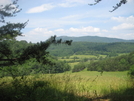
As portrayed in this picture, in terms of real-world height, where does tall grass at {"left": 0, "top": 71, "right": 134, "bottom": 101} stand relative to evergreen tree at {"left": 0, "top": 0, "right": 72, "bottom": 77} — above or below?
below

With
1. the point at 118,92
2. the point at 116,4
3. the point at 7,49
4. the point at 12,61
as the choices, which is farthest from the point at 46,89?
the point at 116,4

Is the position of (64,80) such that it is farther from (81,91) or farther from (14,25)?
(14,25)

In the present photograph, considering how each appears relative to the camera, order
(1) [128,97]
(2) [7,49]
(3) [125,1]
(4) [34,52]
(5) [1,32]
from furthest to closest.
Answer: (3) [125,1] < (5) [1,32] < (2) [7,49] < (4) [34,52] < (1) [128,97]

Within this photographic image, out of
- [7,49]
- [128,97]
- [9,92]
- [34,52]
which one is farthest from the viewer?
[7,49]

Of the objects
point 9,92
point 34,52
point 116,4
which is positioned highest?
point 116,4

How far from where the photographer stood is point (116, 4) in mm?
5621

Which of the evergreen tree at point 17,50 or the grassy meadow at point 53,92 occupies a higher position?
the evergreen tree at point 17,50

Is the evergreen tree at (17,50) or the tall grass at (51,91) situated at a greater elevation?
the evergreen tree at (17,50)

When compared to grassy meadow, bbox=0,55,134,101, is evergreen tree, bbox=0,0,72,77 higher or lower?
higher

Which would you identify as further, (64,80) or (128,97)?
(64,80)

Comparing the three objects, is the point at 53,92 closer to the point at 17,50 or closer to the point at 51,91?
the point at 51,91

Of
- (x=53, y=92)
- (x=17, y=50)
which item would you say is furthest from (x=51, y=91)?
(x=17, y=50)

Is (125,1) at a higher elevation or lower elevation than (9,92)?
higher

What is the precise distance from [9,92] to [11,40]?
1981 mm
